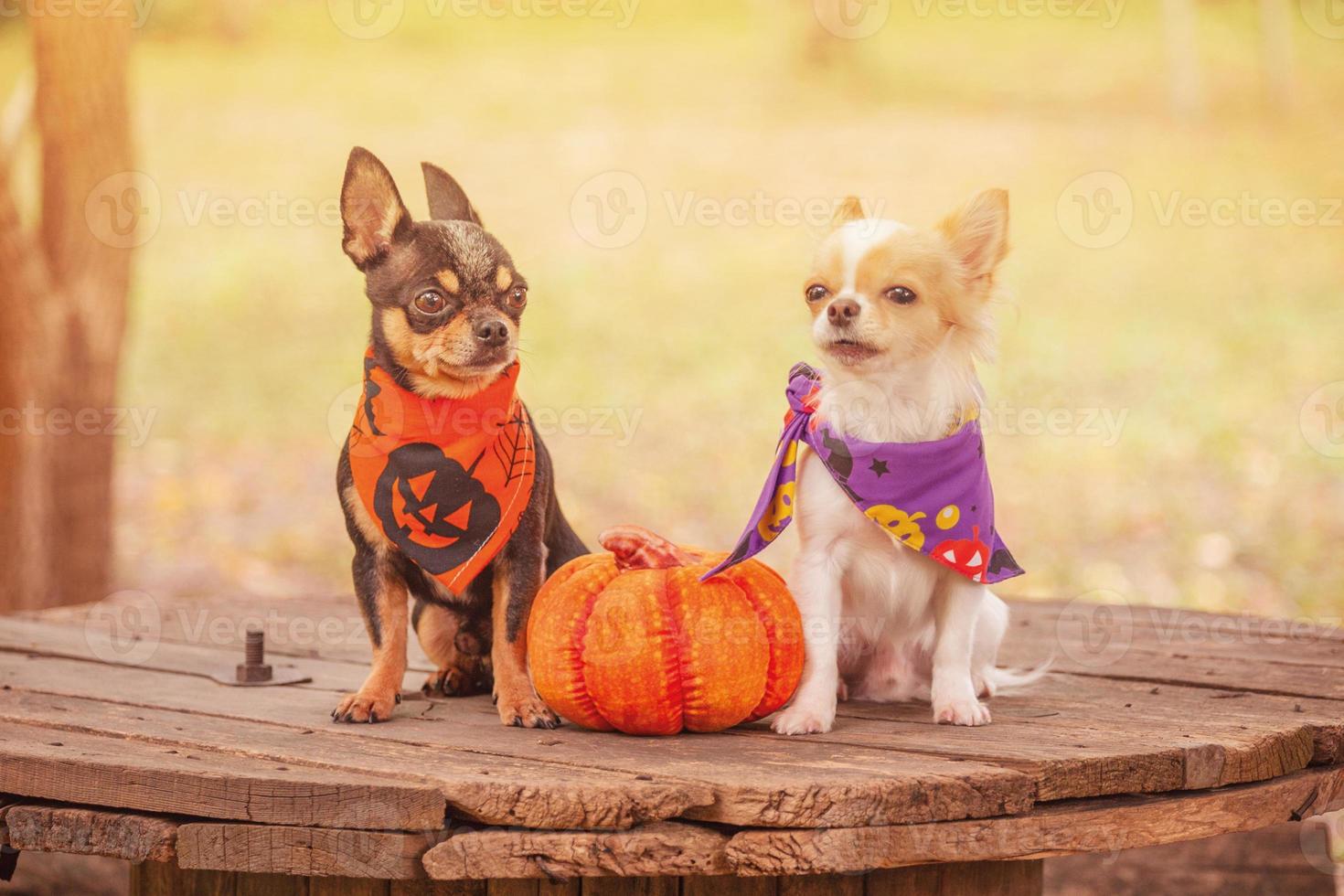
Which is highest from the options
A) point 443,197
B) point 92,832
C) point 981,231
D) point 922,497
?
point 443,197

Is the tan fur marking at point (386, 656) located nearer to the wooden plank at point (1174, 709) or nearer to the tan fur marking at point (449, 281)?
the tan fur marking at point (449, 281)

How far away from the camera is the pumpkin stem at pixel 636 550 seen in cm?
311

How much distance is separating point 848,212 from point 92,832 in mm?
2052

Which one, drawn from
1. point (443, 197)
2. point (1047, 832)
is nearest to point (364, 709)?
point (443, 197)

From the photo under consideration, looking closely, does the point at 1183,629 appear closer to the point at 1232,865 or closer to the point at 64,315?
the point at 1232,865

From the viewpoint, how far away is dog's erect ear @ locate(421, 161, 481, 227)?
135 inches

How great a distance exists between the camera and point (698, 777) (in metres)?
2.48

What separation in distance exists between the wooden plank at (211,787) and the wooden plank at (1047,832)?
59 cm

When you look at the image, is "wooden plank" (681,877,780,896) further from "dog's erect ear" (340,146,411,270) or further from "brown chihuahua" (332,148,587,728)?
"dog's erect ear" (340,146,411,270)

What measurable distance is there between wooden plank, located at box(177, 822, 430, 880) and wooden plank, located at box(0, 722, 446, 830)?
2 centimetres

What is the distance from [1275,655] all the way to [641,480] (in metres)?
5.77

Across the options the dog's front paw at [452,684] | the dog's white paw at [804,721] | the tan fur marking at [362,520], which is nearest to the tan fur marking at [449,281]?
the tan fur marking at [362,520]

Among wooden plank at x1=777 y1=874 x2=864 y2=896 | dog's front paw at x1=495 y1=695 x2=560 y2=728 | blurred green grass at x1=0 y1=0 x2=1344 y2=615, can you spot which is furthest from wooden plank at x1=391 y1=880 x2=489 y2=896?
blurred green grass at x1=0 y1=0 x2=1344 y2=615

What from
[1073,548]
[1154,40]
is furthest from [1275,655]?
[1154,40]
